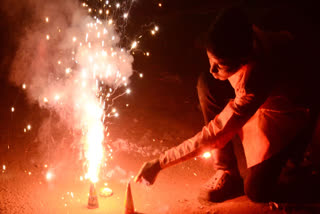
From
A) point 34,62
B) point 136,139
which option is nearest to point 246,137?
point 136,139

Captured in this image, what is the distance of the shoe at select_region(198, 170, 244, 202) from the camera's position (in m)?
3.09

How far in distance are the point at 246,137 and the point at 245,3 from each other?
6904 millimetres

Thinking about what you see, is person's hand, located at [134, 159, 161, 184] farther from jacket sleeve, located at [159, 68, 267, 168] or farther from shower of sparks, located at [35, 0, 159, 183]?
shower of sparks, located at [35, 0, 159, 183]

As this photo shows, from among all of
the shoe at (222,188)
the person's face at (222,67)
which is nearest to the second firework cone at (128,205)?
the shoe at (222,188)

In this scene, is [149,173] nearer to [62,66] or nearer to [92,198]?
[92,198]

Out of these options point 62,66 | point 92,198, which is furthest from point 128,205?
point 62,66

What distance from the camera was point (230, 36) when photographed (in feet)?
7.23

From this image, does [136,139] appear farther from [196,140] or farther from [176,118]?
[196,140]

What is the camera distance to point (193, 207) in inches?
120

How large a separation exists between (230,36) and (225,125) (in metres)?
0.74

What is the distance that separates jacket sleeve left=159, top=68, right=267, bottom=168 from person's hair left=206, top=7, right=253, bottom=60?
32cm

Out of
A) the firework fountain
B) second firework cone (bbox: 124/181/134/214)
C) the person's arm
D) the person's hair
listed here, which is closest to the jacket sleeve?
the person's arm

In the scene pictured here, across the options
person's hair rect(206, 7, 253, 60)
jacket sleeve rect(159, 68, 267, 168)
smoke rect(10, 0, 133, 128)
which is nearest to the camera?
person's hair rect(206, 7, 253, 60)

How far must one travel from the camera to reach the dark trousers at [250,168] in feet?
9.34
